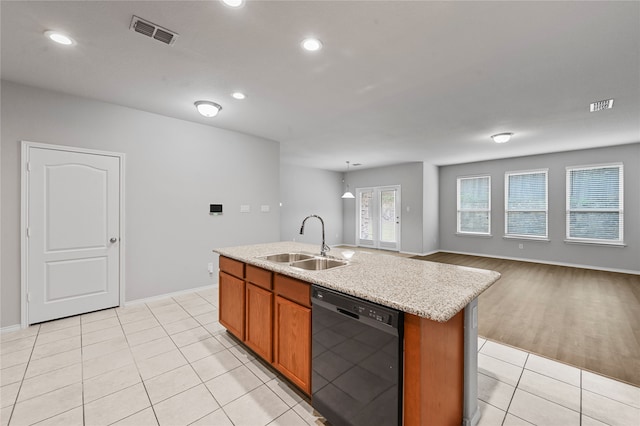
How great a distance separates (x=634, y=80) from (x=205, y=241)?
5610mm

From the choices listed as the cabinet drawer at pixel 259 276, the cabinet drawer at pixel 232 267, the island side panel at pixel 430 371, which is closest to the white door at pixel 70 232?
the cabinet drawer at pixel 232 267

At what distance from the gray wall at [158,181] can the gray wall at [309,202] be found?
2720 mm

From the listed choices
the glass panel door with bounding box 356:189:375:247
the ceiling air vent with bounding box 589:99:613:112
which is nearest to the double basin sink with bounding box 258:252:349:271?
the ceiling air vent with bounding box 589:99:613:112

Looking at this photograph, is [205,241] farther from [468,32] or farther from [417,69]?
[468,32]

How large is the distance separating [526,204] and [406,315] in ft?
23.5

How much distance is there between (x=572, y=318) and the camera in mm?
3230

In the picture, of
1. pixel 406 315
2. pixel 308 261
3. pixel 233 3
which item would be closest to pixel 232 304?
pixel 308 261

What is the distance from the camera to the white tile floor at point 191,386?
1.71m

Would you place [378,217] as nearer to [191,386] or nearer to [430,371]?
[191,386]

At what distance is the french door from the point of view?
822 centimetres

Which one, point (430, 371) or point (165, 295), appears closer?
point (430, 371)

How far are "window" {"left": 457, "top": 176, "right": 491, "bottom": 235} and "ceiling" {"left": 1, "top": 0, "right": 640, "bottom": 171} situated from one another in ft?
10.0

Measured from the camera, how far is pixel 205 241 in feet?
14.1

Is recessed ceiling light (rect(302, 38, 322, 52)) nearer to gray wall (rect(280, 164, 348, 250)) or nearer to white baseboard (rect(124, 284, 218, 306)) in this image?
white baseboard (rect(124, 284, 218, 306))
